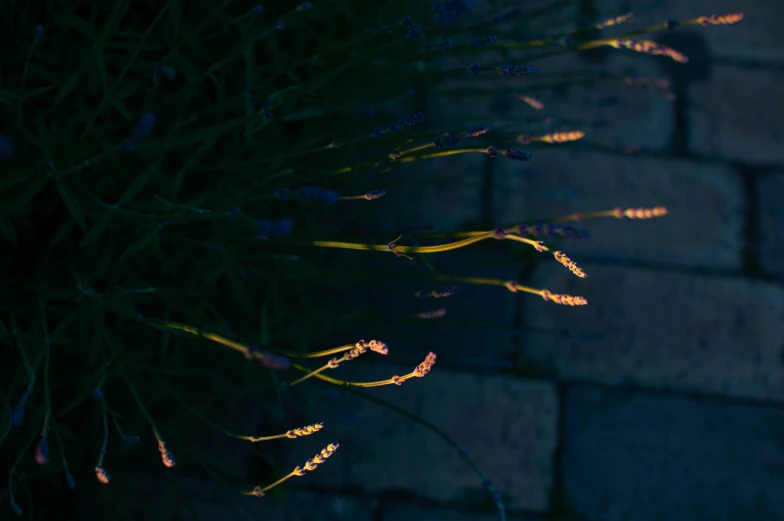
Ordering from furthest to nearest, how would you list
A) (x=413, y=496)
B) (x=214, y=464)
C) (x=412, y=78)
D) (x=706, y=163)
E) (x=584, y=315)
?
A: (x=706, y=163)
(x=584, y=315)
(x=413, y=496)
(x=214, y=464)
(x=412, y=78)

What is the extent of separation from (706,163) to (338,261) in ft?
4.77

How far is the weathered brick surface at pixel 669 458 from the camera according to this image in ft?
6.39

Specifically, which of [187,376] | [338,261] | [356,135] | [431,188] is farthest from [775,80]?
[187,376]

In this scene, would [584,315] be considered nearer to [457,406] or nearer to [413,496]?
[457,406]

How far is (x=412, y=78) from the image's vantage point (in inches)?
56.2

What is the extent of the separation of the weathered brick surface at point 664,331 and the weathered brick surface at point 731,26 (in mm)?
919

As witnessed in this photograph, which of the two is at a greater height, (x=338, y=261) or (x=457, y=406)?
(x=338, y=261)

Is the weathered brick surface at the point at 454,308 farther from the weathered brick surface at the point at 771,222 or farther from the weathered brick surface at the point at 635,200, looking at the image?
the weathered brick surface at the point at 771,222

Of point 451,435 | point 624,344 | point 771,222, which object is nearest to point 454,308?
point 451,435

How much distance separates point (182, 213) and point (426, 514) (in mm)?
1173

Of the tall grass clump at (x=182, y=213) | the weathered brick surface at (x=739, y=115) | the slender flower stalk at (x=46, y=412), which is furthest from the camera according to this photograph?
the weathered brick surface at (x=739, y=115)

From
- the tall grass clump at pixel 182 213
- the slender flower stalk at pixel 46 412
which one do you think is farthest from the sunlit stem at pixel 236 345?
the slender flower stalk at pixel 46 412

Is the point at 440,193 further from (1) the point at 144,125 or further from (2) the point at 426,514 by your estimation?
(1) the point at 144,125

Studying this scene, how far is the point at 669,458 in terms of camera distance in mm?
1983
